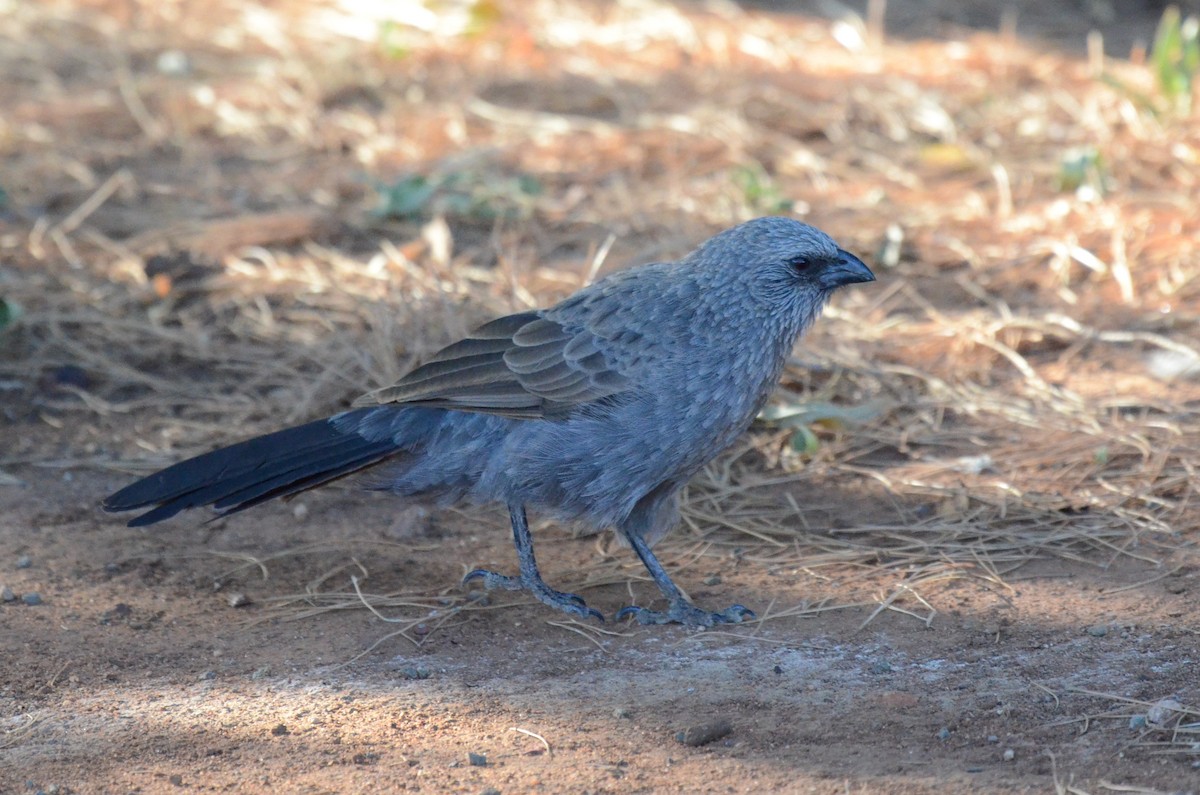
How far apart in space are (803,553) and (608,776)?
59.4 inches

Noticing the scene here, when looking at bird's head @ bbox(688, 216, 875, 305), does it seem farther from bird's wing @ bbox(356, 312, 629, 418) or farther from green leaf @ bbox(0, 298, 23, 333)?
green leaf @ bbox(0, 298, 23, 333)

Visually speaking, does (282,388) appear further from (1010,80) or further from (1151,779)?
(1010,80)

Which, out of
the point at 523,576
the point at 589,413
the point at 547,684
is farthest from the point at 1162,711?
the point at 523,576

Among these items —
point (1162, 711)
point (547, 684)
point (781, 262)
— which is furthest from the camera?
point (781, 262)

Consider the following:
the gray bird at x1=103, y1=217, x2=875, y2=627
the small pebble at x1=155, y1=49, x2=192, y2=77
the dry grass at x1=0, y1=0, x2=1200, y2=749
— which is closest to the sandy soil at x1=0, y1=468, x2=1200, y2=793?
the dry grass at x1=0, y1=0, x2=1200, y2=749

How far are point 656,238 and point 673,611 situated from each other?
2.85m

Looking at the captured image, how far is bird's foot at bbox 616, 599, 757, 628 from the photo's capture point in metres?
3.90

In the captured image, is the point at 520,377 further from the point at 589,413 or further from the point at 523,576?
the point at 523,576

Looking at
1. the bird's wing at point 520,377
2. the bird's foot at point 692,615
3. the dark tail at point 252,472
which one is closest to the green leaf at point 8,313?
the dark tail at point 252,472

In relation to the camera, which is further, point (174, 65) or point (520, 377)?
point (174, 65)

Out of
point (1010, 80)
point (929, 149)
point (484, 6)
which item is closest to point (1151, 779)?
point (929, 149)

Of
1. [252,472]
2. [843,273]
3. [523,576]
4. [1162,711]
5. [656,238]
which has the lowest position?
[523,576]

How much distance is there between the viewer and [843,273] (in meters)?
4.09

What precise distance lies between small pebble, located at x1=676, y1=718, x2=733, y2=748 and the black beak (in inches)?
60.8
